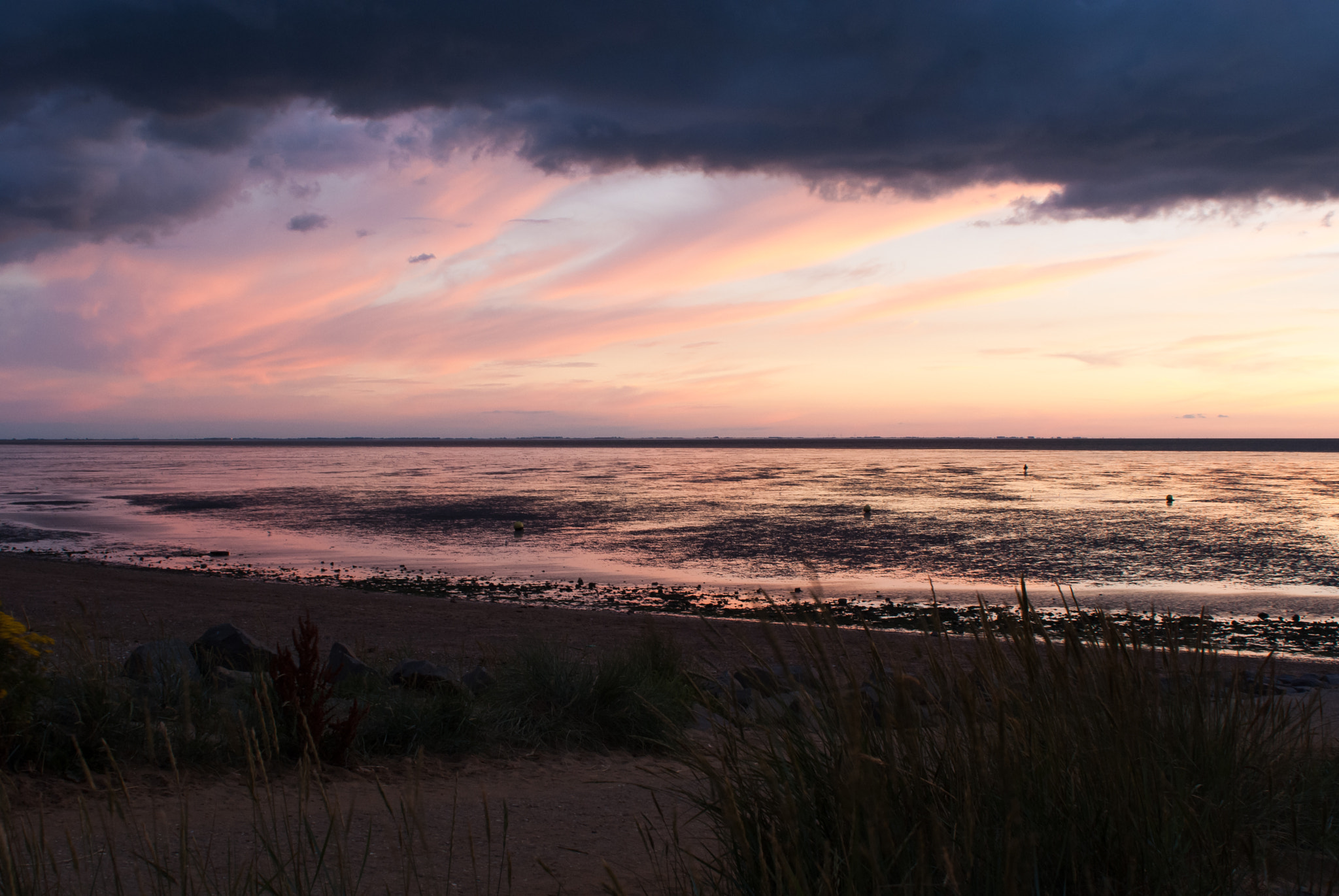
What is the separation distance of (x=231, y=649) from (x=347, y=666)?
1.42m

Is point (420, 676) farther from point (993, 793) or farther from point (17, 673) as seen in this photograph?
point (993, 793)

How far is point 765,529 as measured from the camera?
27.3 meters

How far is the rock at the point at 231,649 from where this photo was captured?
8094 mm

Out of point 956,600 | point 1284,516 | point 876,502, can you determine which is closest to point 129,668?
point 956,600

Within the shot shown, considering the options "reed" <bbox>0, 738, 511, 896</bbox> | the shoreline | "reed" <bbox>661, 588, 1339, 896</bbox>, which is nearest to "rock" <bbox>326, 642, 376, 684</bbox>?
the shoreline

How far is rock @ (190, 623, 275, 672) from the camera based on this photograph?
26.6 ft

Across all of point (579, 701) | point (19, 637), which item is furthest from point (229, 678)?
point (579, 701)

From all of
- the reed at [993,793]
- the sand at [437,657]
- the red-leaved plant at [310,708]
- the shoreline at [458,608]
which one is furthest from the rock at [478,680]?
the reed at [993,793]

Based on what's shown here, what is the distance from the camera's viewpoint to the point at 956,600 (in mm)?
15875

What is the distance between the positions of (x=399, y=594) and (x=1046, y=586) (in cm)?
1373

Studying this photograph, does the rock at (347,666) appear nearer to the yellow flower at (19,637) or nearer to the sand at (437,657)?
the sand at (437,657)

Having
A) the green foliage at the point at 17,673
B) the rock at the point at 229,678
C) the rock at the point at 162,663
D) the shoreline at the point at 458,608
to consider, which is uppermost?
the green foliage at the point at 17,673

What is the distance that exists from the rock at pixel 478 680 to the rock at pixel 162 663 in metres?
2.33

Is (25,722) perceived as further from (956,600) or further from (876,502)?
(876,502)
